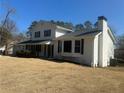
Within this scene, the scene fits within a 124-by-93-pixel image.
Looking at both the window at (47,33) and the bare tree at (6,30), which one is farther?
the bare tree at (6,30)

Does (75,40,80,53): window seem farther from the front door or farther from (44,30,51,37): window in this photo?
(44,30,51,37): window

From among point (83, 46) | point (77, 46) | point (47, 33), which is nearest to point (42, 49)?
point (47, 33)

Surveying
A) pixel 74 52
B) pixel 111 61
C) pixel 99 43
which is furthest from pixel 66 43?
pixel 111 61

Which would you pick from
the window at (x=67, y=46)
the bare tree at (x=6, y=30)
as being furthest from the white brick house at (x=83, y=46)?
the bare tree at (x=6, y=30)

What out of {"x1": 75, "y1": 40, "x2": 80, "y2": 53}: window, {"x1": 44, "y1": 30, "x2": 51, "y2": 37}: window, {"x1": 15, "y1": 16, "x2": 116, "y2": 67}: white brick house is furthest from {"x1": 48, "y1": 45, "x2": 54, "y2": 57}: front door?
{"x1": 75, "y1": 40, "x2": 80, "y2": 53}: window

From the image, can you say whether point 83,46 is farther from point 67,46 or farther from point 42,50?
point 42,50

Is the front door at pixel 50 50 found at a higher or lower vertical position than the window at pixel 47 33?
lower

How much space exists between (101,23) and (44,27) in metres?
11.4

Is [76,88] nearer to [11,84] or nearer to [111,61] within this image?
[11,84]

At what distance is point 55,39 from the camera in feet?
85.0

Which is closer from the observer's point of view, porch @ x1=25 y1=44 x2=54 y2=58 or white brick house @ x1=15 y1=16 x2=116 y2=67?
white brick house @ x1=15 y1=16 x2=116 y2=67

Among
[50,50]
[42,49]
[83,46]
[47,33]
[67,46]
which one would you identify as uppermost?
[47,33]

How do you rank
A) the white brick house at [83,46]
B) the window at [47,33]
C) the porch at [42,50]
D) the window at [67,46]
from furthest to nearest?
the window at [47,33] → the porch at [42,50] → the window at [67,46] → the white brick house at [83,46]

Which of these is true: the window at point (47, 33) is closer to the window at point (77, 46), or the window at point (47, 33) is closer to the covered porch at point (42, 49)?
the covered porch at point (42, 49)
